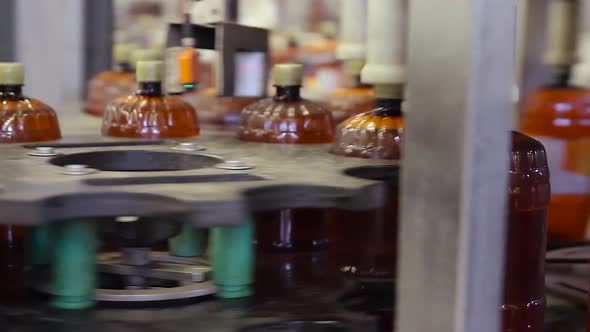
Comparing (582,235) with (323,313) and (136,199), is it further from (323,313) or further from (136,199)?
(136,199)

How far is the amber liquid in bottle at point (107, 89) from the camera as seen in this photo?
5.37 feet

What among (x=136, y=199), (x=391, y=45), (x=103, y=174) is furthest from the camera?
(x=391, y=45)

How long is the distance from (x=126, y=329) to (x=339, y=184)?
21 cm

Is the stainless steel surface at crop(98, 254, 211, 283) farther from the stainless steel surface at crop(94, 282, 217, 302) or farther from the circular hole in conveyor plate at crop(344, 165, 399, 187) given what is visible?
the circular hole in conveyor plate at crop(344, 165, 399, 187)

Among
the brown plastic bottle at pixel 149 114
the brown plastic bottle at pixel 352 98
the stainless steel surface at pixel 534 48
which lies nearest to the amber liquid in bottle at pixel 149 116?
the brown plastic bottle at pixel 149 114

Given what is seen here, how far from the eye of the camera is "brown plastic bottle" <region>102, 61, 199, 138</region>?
112 centimetres

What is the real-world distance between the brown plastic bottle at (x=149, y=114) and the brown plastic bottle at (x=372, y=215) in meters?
0.26

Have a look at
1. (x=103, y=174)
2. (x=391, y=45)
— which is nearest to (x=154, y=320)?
(x=103, y=174)

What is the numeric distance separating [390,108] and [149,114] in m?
0.34

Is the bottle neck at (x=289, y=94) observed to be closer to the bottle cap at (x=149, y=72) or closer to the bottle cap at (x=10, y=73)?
the bottle cap at (x=149, y=72)

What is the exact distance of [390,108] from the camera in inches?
37.5

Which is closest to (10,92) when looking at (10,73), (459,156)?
(10,73)

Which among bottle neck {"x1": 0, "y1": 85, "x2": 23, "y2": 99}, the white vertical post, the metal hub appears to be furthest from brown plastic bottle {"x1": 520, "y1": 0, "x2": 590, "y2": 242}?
the white vertical post

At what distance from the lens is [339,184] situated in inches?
28.2
